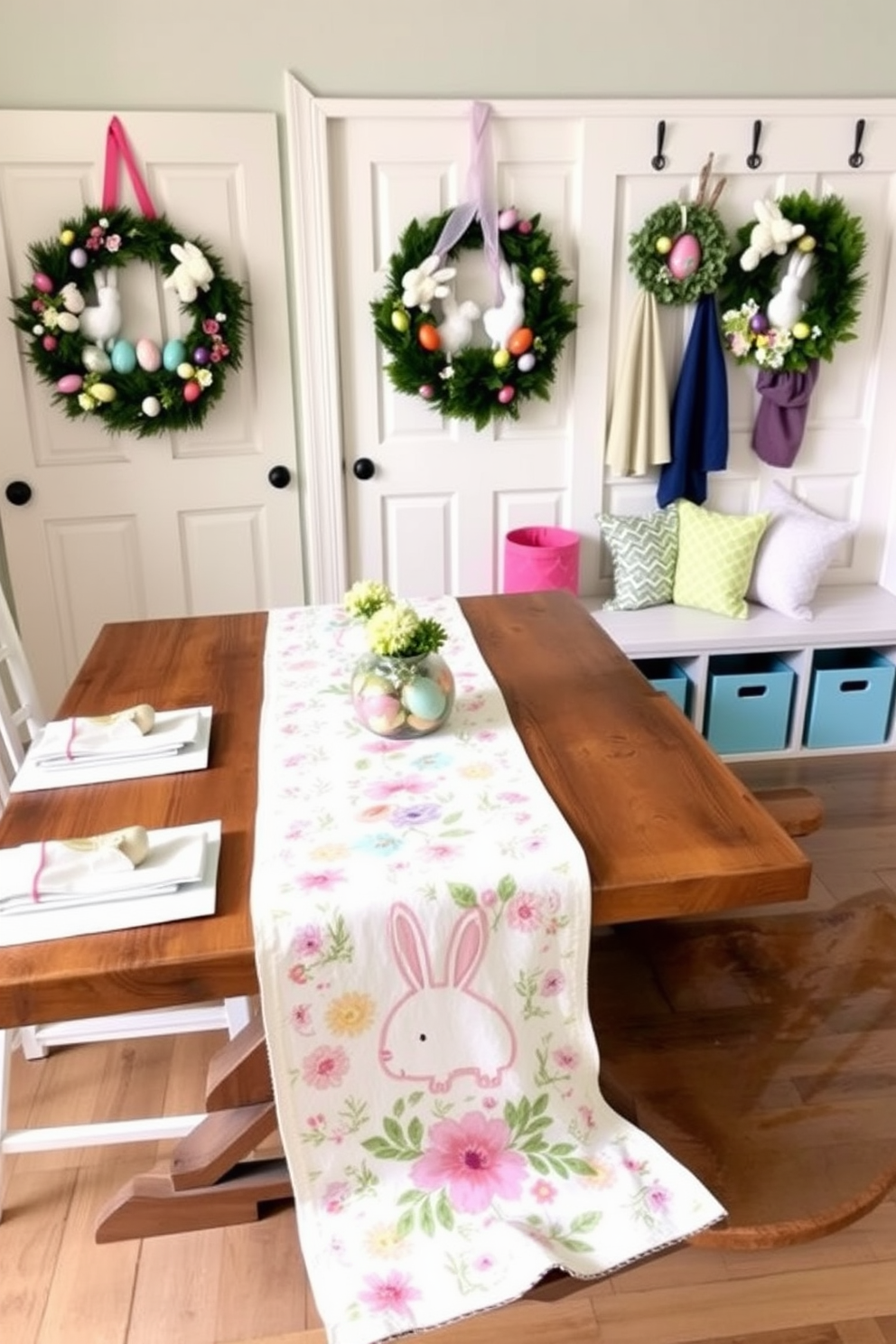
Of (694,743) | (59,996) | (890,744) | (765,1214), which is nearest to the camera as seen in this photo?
(59,996)

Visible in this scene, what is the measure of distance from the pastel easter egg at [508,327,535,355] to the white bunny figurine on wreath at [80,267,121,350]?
1088mm

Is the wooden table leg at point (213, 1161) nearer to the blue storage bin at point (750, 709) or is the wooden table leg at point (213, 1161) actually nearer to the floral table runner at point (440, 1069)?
the floral table runner at point (440, 1069)

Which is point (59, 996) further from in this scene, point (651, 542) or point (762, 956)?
point (651, 542)

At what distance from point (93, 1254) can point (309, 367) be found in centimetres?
228

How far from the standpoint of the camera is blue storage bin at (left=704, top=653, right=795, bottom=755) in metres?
3.14

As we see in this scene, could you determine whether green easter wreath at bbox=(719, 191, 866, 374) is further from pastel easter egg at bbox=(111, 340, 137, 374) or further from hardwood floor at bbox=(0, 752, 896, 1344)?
hardwood floor at bbox=(0, 752, 896, 1344)

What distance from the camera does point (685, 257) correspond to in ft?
9.80

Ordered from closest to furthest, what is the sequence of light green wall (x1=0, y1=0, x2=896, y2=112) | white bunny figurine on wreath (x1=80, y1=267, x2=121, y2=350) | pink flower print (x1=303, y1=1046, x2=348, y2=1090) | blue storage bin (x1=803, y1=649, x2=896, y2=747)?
pink flower print (x1=303, y1=1046, x2=348, y2=1090) < light green wall (x1=0, y1=0, x2=896, y2=112) < white bunny figurine on wreath (x1=80, y1=267, x2=121, y2=350) < blue storage bin (x1=803, y1=649, x2=896, y2=747)

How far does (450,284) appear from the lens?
3035 mm

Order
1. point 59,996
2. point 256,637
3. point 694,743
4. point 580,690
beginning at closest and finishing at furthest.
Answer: point 59,996
point 694,743
point 580,690
point 256,637

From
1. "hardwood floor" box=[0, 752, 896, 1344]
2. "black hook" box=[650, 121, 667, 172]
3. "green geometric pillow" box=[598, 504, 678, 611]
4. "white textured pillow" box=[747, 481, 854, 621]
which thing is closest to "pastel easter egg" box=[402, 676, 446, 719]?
"hardwood floor" box=[0, 752, 896, 1344]

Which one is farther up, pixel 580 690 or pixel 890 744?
pixel 580 690

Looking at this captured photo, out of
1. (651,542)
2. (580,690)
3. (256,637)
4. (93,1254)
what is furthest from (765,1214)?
(651,542)

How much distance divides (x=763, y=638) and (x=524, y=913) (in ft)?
6.56
